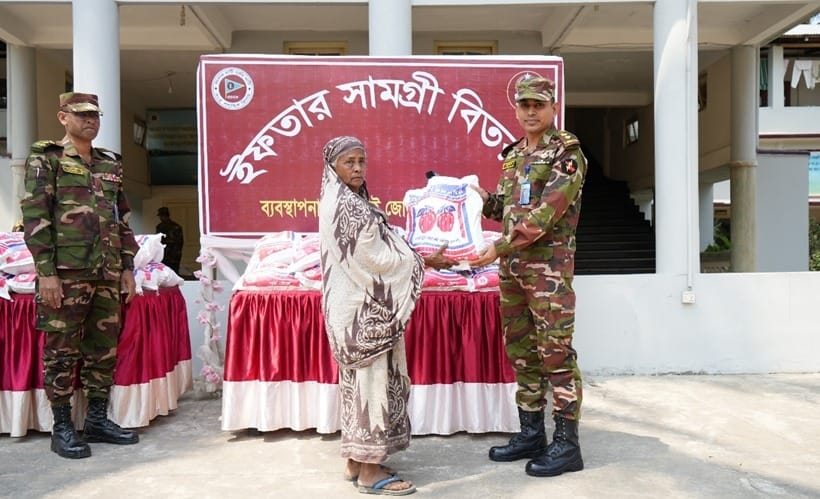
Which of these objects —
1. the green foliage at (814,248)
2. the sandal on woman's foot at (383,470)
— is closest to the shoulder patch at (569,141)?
the sandal on woman's foot at (383,470)

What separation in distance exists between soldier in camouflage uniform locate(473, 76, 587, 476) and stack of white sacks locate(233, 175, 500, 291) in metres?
0.47

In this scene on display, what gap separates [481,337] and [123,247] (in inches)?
86.5

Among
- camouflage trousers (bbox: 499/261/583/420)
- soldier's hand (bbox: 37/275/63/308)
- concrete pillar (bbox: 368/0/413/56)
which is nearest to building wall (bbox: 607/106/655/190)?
concrete pillar (bbox: 368/0/413/56)

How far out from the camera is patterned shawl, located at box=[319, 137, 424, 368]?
119 inches

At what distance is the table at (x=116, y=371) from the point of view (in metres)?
3.97

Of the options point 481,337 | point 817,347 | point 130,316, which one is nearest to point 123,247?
point 130,316

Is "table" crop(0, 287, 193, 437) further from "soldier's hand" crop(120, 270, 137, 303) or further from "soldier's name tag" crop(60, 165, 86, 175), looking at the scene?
"soldier's name tag" crop(60, 165, 86, 175)

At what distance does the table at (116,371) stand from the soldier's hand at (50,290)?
42cm

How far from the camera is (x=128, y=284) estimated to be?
13.0 feet

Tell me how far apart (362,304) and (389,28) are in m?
3.43

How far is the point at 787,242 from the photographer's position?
10914mm

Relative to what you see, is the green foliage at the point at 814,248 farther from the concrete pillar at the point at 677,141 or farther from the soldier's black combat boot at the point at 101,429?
the soldier's black combat boot at the point at 101,429

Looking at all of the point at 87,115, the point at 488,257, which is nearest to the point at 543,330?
the point at 488,257

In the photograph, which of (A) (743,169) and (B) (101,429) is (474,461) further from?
(A) (743,169)
